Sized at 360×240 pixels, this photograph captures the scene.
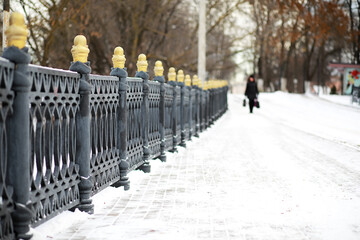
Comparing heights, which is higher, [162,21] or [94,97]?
[162,21]

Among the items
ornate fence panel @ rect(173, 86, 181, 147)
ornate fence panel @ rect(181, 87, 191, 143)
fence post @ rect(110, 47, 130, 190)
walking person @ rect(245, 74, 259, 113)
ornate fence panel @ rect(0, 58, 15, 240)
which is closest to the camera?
ornate fence panel @ rect(0, 58, 15, 240)

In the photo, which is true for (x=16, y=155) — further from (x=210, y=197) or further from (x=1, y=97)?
(x=210, y=197)

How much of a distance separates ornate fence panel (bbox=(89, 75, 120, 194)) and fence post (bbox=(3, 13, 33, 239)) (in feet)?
6.19

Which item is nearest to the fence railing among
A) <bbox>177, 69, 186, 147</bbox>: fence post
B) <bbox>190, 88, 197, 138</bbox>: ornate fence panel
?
<bbox>177, 69, 186, 147</bbox>: fence post

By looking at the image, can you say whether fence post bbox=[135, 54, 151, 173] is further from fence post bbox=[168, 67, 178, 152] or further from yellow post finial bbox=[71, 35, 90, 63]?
yellow post finial bbox=[71, 35, 90, 63]

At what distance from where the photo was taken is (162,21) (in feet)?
108

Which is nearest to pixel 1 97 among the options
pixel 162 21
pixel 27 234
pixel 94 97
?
pixel 27 234

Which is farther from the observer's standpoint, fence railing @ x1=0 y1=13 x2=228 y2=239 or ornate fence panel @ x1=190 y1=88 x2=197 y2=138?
ornate fence panel @ x1=190 y1=88 x2=197 y2=138

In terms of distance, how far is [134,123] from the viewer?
8984mm

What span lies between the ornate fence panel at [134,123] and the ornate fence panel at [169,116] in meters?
2.46

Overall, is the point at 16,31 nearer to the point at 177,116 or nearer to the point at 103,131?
the point at 103,131

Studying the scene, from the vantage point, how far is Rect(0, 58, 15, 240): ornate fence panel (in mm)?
4199

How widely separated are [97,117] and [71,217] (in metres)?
1.50

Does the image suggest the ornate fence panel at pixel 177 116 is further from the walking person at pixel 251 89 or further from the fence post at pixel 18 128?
the walking person at pixel 251 89
